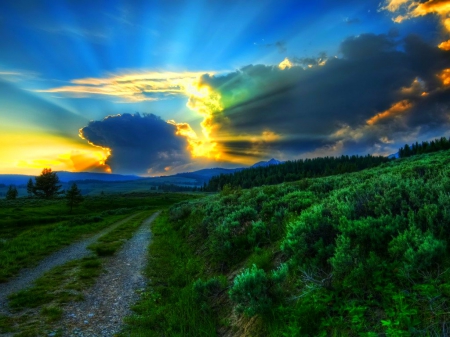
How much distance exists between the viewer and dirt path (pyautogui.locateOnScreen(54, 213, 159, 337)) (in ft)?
22.1

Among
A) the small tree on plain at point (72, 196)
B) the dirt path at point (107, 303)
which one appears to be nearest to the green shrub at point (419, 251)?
the dirt path at point (107, 303)

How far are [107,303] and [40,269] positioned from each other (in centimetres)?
635

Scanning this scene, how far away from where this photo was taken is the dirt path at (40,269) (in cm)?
937

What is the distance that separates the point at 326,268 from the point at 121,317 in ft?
18.9

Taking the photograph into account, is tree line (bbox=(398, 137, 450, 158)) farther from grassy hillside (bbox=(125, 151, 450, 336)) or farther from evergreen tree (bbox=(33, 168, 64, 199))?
evergreen tree (bbox=(33, 168, 64, 199))

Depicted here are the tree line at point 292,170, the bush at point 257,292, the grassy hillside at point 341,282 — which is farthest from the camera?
the tree line at point 292,170

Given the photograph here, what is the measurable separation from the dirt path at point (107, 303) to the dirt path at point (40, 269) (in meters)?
2.21

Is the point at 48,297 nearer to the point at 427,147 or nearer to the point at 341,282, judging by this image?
the point at 341,282

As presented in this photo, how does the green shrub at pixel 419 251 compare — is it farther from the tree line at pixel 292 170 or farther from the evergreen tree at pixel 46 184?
the tree line at pixel 292 170

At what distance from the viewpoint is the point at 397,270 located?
175 inches

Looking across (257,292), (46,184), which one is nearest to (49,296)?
(257,292)

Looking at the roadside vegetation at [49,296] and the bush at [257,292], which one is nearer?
the bush at [257,292]

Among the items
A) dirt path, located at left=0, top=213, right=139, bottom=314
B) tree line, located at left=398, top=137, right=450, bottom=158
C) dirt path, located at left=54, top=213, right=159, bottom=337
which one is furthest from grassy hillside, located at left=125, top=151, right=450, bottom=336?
tree line, located at left=398, top=137, right=450, bottom=158

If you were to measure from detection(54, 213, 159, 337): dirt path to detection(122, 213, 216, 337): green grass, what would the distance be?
16.6 inches
